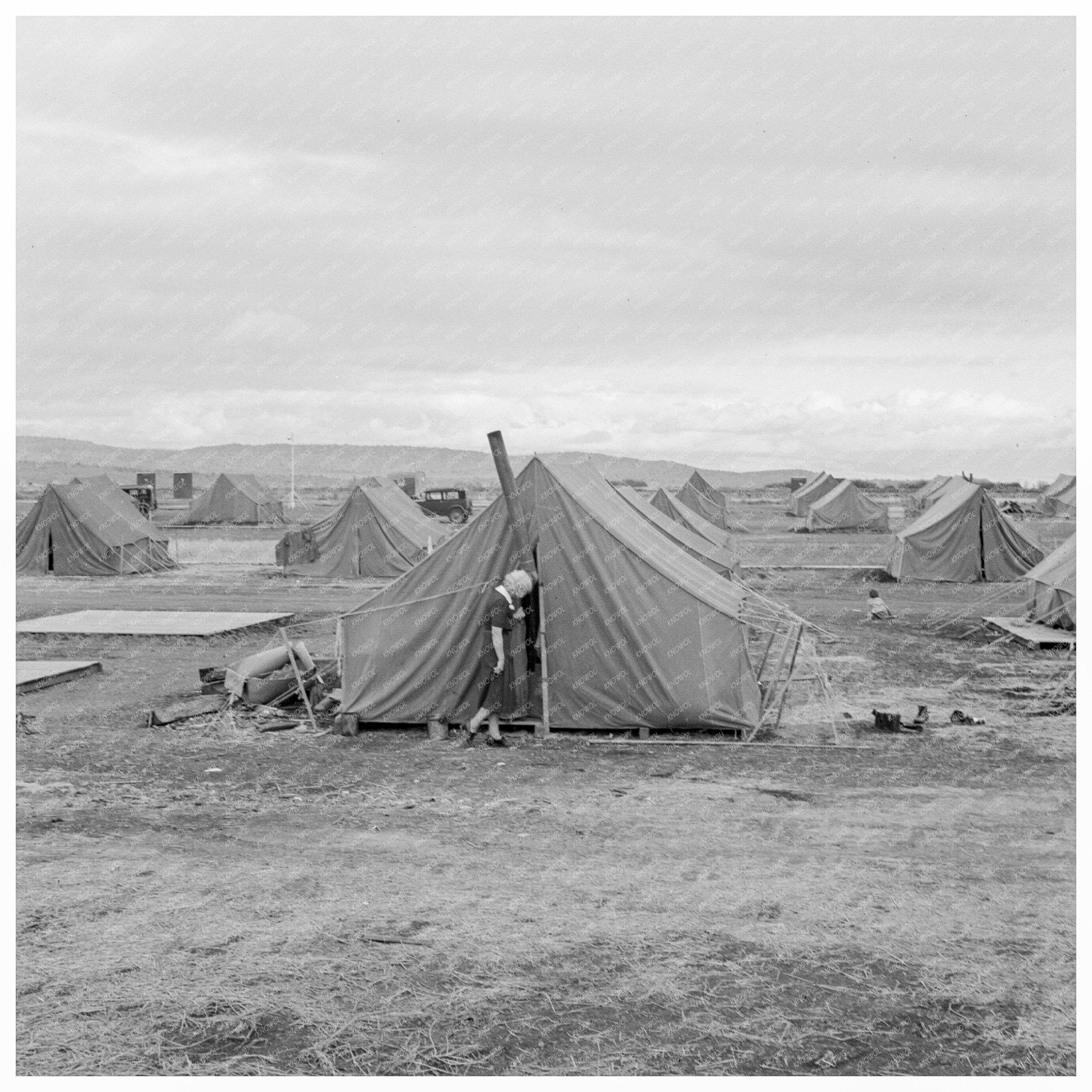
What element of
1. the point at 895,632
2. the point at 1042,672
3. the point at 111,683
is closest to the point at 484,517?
the point at 111,683

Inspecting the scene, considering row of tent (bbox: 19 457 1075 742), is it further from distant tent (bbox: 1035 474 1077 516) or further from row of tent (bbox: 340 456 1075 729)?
distant tent (bbox: 1035 474 1077 516)

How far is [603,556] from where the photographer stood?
10.8 metres

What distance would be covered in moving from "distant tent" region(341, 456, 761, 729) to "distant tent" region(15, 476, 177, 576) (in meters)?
19.0

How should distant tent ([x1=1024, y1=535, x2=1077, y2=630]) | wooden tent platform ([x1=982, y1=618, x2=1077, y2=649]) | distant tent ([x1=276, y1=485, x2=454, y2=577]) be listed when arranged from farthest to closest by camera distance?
distant tent ([x1=276, y1=485, x2=454, y2=577]) → distant tent ([x1=1024, y1=535, x2=1077, y2=630]) → wooden tent platform ([x1=982, y1=618, x2=1077, y2=649])

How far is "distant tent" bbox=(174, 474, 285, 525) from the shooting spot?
1861 inches

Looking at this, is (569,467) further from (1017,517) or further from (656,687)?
(1017,517)

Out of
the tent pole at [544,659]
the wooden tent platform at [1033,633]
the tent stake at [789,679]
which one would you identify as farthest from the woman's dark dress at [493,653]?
the wooden tent platform at [1033,633]

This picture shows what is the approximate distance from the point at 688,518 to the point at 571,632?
13499 mm

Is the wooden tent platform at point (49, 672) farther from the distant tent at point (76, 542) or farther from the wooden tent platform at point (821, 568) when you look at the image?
the wooden tent platform at point (821, 568)

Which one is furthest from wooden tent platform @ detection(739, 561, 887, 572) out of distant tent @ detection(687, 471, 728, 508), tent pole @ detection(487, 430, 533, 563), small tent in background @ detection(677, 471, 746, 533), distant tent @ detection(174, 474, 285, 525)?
distant tent @ detection(174, 474, 285, 525)

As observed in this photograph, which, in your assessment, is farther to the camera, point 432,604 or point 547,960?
point 432,604

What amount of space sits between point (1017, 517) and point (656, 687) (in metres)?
44.4

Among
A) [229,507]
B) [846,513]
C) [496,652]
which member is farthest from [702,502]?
[496,652]

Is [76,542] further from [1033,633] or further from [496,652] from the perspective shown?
[1033,633]
